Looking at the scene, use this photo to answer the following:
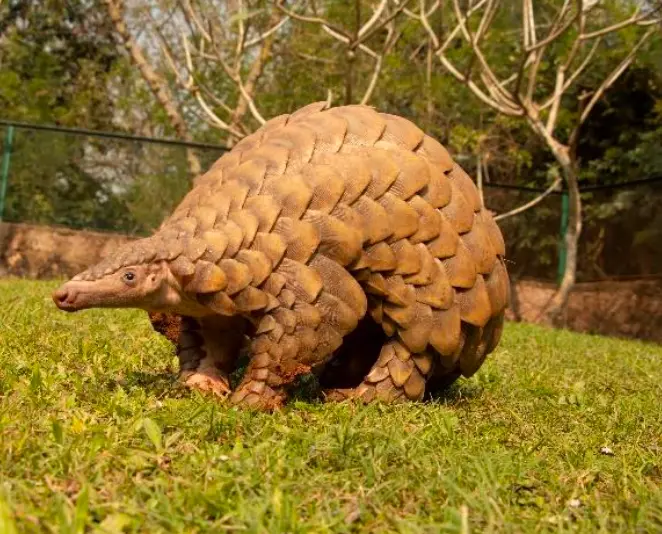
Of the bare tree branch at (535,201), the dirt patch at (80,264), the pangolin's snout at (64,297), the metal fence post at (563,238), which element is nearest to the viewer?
the pangolin's snout at (64,297)

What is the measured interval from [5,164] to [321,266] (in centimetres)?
951

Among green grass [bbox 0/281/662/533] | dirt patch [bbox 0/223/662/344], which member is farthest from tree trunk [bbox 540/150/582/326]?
green grass [bbox 0/281/662/533]

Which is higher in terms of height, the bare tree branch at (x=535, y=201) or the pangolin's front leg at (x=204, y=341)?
the bare tree branch at (x=535, y=201)

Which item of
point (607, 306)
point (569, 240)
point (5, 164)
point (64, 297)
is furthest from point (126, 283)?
point (607, 306)

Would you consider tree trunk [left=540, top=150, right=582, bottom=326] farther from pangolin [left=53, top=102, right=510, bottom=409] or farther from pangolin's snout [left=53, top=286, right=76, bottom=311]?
pangolin's snout [left=53, top=286, right=76, bottom=311]

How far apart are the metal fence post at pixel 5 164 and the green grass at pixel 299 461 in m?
7.94

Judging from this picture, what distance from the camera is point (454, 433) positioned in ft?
9.58

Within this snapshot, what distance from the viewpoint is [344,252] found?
307 centimetres

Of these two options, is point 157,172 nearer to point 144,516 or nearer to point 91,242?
point 91,242

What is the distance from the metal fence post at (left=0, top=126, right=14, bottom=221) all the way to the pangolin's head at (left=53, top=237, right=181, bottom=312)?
9.07 meters

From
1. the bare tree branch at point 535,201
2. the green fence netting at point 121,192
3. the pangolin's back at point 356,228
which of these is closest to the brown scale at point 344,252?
the pangolin's back at point 356,228

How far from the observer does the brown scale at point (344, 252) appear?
298 centimetres

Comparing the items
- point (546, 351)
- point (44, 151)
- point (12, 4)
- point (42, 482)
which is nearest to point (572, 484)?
point (42, 482)

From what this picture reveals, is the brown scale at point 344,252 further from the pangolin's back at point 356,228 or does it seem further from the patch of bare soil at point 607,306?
the patch of bare soil at point 607,306
